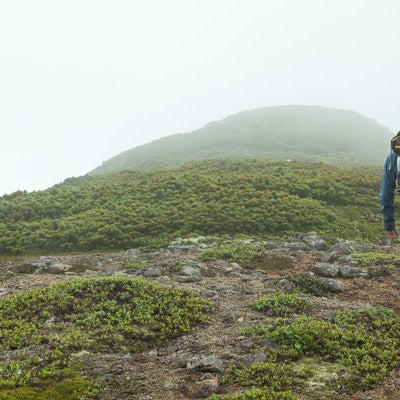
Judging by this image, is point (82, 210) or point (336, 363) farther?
point (82, 210)

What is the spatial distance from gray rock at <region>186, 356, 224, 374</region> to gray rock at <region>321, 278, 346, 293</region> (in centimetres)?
616

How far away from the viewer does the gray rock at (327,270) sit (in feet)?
43.1

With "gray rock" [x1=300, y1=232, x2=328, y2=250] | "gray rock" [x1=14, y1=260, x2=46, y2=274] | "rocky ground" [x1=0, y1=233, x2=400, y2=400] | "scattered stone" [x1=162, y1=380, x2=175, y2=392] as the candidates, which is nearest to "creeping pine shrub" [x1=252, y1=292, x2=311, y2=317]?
"rocky ground" [x1=0, y1=233, x2=400, y2=400]

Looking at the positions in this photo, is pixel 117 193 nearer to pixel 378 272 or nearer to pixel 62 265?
pixel 62 265

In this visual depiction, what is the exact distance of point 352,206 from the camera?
2403 centimetres

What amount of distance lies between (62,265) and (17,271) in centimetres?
194

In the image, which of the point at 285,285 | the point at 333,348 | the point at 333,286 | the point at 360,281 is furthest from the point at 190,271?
the point at 333,348

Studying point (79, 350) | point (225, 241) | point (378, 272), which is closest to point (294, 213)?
point (225, 241)

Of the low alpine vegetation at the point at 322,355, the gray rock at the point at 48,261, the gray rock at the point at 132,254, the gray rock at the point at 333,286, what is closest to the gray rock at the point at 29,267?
the gray rock at the point at 48,261

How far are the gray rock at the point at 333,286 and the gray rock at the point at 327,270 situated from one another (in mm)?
1096

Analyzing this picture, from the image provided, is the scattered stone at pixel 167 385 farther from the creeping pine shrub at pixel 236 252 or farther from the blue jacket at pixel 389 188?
the creeping pine shrub at pixel 236 252

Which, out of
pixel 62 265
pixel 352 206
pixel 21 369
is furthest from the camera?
pixel 352 206

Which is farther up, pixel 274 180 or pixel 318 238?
pixel 274 180

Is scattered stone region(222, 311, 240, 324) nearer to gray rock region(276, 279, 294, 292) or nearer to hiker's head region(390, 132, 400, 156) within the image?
gray rock region(276, 279, 294, 292)
